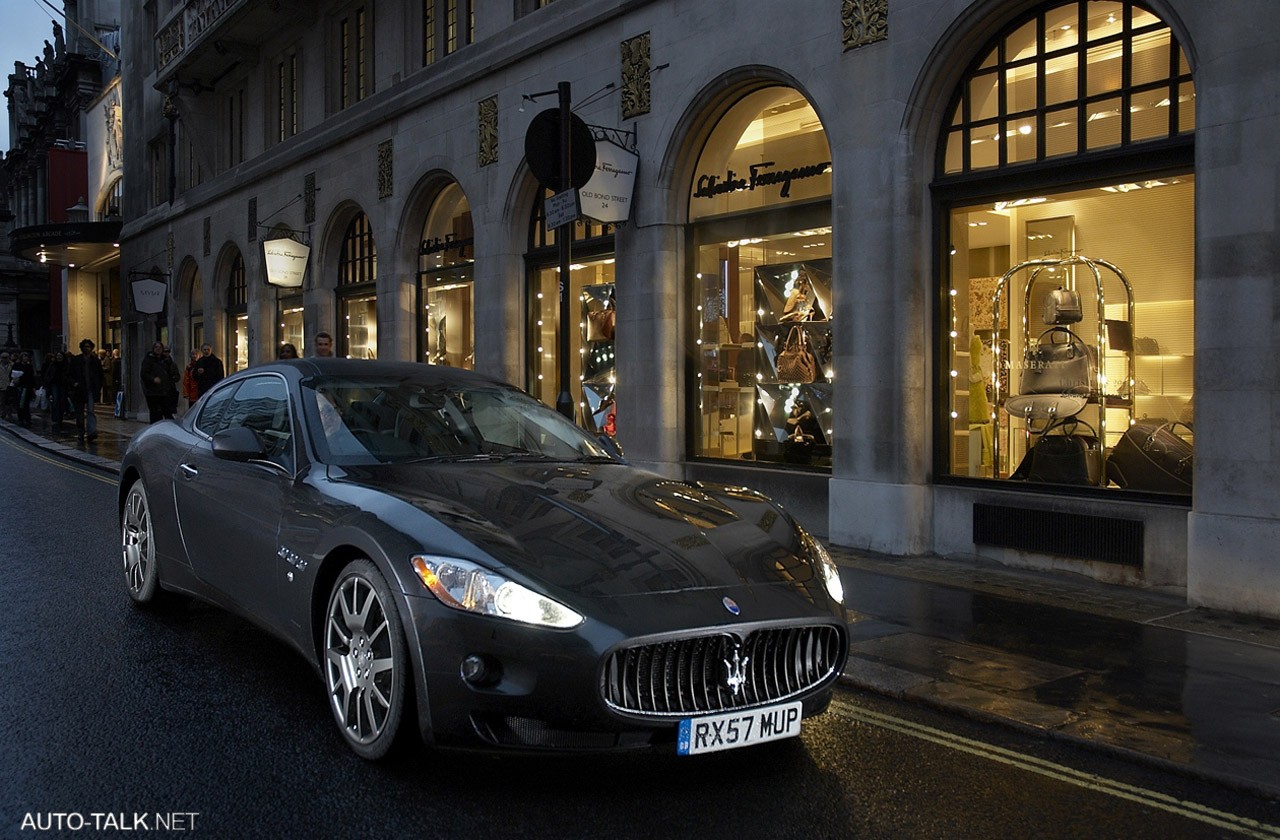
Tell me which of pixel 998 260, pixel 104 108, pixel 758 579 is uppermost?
pixel 104 108

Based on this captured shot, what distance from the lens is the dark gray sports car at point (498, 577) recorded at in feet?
11.7

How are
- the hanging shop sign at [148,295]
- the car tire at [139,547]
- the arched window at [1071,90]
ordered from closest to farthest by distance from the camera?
1. the car tire at [139,547]
2. the arched window at [1071,90]
3. the hanging shop sign at [148,295]

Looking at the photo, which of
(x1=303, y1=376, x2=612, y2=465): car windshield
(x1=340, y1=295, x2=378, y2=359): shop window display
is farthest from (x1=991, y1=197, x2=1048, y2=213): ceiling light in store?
(x1=340, y1=295, x2=378, y2=359): shop window display

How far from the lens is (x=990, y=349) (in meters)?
9.79

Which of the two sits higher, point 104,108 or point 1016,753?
point 104,108

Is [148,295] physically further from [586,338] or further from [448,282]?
[586,338]

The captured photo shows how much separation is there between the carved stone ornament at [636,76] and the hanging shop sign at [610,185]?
2.15 ft

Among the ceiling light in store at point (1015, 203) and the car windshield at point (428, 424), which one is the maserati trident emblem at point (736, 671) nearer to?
the car windshield at point (428, 424)

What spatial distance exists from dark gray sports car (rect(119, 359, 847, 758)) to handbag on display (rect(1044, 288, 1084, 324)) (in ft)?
17.6

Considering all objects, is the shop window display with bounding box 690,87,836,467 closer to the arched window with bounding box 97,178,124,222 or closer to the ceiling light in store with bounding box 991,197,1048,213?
the ceiling light in store with bounding box 991,197,1048,213

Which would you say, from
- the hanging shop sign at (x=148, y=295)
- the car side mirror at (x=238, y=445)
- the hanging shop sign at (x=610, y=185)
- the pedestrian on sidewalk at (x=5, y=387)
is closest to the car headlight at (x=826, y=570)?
the car side mirror at (x=238, y=445)

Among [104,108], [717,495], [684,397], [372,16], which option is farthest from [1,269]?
[717,495]

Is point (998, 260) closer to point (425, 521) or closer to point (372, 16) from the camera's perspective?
point (425, 521)

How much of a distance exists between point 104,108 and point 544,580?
41217mm
